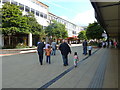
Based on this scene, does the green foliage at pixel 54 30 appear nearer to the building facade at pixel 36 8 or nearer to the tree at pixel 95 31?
the building facade at pixel 36 8

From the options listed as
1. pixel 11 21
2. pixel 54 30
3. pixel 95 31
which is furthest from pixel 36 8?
pixel 95 31

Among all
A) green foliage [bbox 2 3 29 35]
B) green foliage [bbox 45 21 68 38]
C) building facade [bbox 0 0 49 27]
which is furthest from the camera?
green foliage [bbox 45 21 68 38]

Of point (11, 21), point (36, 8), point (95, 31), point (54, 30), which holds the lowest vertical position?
point (95, 31)

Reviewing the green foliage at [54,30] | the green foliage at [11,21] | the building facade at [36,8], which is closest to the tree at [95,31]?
the green foliage at [54,30]

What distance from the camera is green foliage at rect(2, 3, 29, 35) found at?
73.5 ft

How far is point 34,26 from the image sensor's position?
93.1 ft

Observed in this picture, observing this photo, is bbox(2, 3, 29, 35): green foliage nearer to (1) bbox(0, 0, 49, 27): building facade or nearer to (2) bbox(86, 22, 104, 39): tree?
(1) bbox(0, 0, 49, 27): building facade

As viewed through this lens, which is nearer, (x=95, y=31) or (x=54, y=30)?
(x=95, y=31)

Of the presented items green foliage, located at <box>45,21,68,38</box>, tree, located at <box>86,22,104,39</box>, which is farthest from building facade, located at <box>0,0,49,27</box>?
tree, located at <box>86,22,104,39</box>

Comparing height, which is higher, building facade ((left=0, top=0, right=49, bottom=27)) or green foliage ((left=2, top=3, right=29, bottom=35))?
building facade ((left=0, top=0, right=49, bottom=27))

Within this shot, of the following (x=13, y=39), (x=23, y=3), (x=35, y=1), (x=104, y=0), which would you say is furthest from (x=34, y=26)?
(x=104, y=0)

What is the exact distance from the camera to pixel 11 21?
22266mm

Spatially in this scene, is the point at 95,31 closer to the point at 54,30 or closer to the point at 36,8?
the point at 54,30

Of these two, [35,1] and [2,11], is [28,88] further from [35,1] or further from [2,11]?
[35,1]
